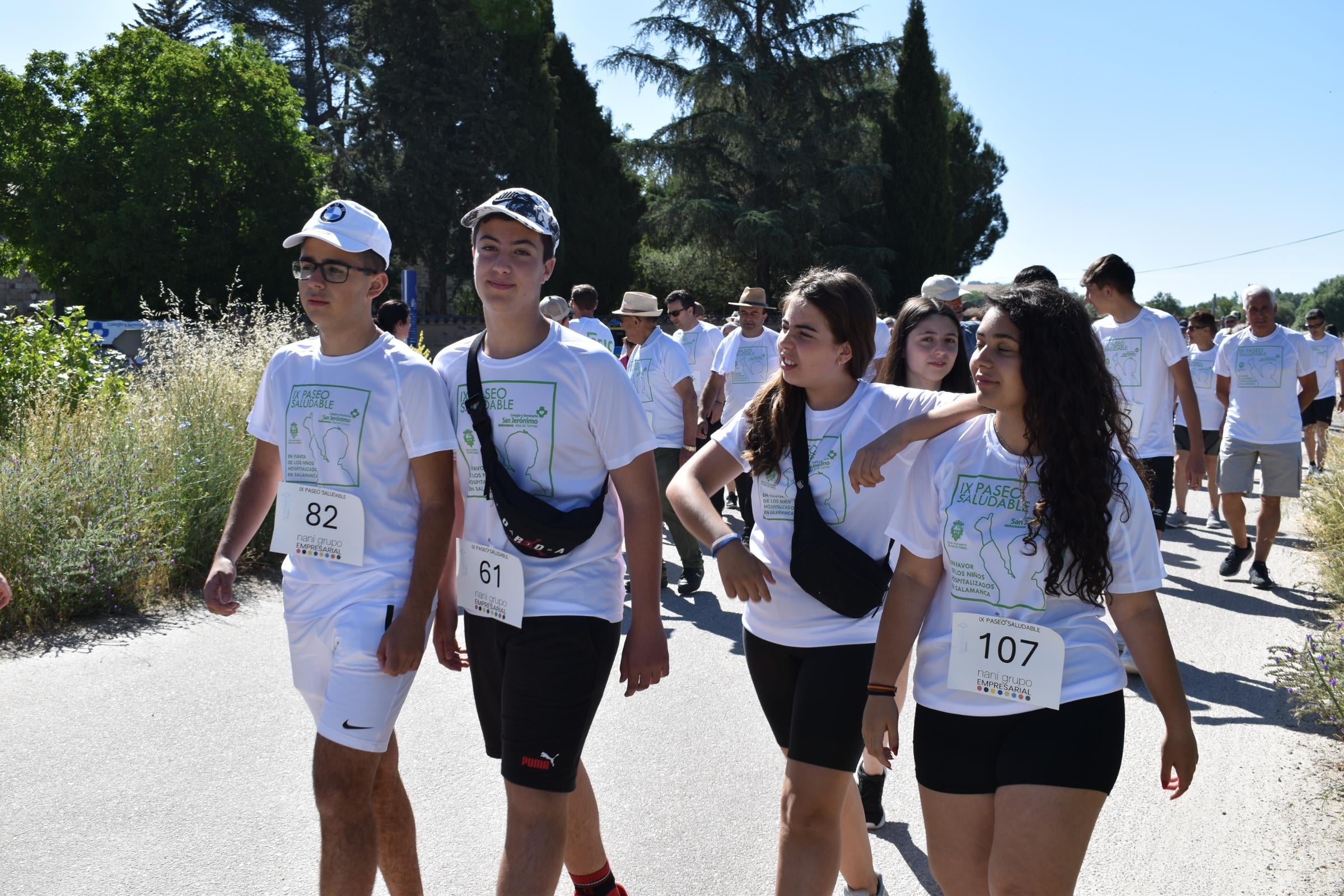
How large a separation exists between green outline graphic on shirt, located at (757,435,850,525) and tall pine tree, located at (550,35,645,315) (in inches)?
1394

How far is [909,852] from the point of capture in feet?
13.0

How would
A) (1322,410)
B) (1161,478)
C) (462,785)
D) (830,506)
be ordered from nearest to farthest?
(830,506), (462,785), (1161,478), (1322,410)

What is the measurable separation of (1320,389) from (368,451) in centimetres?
1599

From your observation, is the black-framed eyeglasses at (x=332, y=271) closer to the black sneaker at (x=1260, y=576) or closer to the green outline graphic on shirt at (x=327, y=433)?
the green outline graphic on shirt at (x=327, y=433)

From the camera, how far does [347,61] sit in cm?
4475

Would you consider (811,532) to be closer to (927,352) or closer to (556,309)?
(927,352)

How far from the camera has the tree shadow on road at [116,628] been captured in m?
6.05

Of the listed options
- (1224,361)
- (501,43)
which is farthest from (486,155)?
(1224,361)

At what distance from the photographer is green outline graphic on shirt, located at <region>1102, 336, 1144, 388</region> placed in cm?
686

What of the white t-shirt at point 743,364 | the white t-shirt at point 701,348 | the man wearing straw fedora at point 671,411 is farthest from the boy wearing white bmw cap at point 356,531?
the white t-shirt at point 701,348

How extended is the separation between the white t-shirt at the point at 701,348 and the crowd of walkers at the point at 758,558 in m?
7.99

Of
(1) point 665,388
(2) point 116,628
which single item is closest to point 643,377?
(1) point 665,388

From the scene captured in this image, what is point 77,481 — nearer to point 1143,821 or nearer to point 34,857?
point 34,857

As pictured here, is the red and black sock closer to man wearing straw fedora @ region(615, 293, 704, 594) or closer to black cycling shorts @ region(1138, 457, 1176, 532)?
man wearing straw fedora @ region(615, 293, 704, 594)
